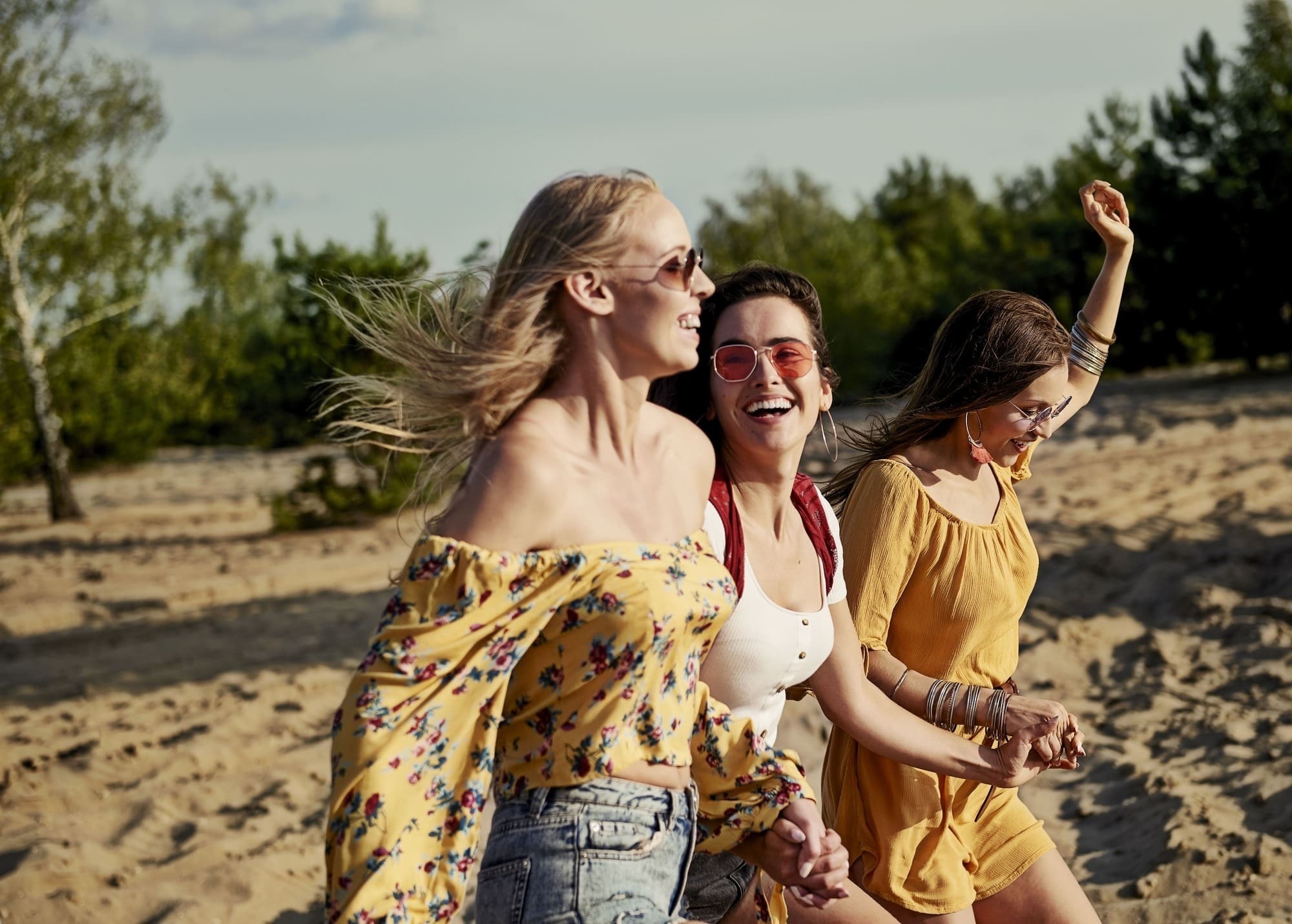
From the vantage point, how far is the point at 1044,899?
2.73m

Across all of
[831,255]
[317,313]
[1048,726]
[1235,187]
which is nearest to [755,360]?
[1048,726]

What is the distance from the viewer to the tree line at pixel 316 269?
14.1 m

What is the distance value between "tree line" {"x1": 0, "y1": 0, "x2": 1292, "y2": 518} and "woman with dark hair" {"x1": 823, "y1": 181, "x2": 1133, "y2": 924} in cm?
595

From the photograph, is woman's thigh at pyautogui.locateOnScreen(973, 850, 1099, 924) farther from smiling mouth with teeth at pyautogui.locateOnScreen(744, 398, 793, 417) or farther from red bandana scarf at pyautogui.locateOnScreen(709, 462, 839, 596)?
smiling mouth with teeth at pyautogui.locateOnScreen(744, 398, 793, 417)

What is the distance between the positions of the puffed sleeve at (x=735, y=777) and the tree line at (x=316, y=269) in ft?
22.5

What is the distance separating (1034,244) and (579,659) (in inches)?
910

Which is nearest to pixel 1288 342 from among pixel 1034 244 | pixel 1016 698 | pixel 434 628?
pixel 1034 244

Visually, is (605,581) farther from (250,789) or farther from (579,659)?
(250,789)

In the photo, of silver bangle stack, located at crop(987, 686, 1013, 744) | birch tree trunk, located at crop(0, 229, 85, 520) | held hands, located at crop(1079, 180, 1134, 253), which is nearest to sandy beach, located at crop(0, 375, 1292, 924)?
birch tree trunk, located at crop(0, 229, 85, 520)

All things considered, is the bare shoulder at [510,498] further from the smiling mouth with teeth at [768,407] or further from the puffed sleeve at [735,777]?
Answer: the smiling mouth with teeth at [768,407]

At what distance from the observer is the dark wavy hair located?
2.52m

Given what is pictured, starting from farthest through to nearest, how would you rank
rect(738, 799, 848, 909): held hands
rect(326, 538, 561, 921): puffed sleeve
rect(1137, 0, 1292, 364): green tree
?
rect(1137, 0, 1292, 364): green tree, rect(738, 799, 848, 909): held hands, rect(326, 538, 561, 921): puffed sleeve

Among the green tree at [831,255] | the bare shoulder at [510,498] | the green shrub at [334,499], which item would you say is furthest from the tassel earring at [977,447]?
the green tree at [831,255]

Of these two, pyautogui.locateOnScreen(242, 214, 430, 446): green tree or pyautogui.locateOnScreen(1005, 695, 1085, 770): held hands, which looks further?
pyautogui.locateOnScreen(242, 214, 430, 446): green tree
